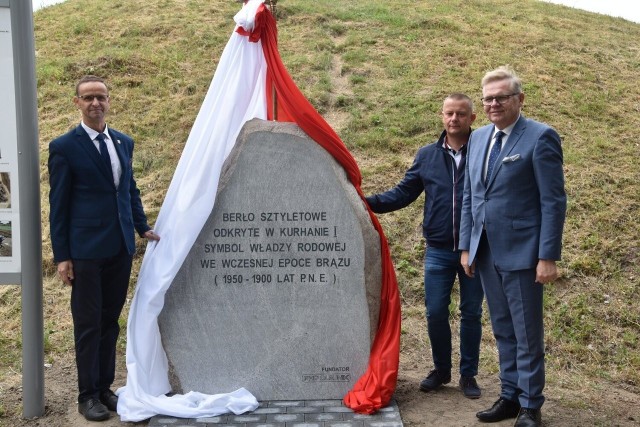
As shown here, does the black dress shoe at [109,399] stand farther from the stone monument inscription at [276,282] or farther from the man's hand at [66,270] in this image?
the man's hand at [66,270]

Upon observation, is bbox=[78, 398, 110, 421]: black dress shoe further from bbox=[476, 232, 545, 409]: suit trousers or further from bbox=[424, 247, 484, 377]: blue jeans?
bbox=[476, 232, 545, 409]: suit trousers

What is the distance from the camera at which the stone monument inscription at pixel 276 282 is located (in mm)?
4688

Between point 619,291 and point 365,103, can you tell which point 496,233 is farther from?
point 365,103

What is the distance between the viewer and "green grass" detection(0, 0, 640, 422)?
6309mm

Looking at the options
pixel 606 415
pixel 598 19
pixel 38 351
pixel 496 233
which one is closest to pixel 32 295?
pixel 38 351

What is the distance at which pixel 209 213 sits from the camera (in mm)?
4617

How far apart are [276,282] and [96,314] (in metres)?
1.14

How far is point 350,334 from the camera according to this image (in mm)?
4707

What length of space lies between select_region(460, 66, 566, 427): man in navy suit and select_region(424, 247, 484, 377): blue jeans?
370 millimetres

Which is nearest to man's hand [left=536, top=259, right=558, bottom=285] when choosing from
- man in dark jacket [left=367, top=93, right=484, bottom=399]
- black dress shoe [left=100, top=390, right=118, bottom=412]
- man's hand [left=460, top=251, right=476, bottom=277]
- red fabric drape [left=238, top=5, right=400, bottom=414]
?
man's hand [left=460, top=251, right=476, bottom=277]

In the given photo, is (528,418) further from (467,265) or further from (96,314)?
(96,314)

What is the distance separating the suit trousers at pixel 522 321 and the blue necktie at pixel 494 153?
36 cm

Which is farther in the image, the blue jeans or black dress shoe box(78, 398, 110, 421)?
the blue jeans

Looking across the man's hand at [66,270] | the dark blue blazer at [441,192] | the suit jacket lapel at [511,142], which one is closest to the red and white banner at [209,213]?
the dark blue blazer at [441,192]
